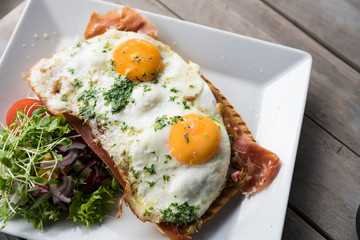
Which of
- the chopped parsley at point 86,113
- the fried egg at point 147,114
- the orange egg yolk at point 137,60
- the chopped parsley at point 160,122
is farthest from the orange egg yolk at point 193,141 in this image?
the chopped parsley at point 86,113

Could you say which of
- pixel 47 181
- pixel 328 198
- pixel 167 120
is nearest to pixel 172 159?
pixel 167 120

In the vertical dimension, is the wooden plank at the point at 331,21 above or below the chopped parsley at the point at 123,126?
above

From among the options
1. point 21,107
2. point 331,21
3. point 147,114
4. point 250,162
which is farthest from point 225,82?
point 21,107

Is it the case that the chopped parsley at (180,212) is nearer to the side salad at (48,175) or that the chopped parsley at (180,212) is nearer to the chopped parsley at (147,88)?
the side salad at (48,175)

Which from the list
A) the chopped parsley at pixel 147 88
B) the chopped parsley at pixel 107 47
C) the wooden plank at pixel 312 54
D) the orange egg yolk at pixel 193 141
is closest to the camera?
the orange egg yolk at pixel 193 141

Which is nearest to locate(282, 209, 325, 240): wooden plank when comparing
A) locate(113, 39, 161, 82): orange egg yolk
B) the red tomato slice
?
locate(113, 39, 161, 82): orange egg yolk

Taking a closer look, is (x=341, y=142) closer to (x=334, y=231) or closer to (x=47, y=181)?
(x=334, y=231)

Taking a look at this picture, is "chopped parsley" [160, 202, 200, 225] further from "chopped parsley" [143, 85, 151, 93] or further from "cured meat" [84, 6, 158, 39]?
"cured meat" [84, 6, 158, 39]
